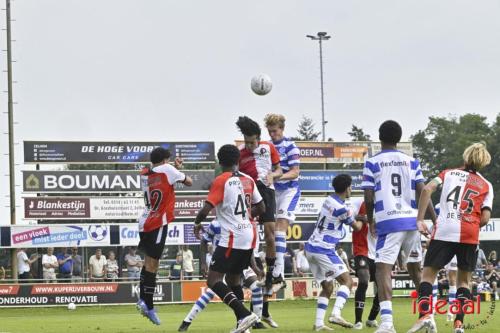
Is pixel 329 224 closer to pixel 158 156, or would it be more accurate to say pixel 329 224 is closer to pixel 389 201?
pixel 158 156

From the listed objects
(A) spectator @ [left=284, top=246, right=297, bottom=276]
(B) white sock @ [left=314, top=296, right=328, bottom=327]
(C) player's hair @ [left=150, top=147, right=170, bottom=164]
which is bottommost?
(A) spectator @ [left=284, top=246, right=297, bottom=276]

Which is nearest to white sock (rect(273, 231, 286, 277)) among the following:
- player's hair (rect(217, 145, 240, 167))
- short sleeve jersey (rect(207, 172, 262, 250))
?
short sleeve jersey (rect(207, 172, 262, 250))

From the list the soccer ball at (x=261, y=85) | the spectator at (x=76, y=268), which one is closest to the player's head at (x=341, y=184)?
the soccer ball at (x=261, y=85)

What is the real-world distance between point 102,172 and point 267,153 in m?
32.3

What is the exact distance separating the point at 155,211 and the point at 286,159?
2.29 metres

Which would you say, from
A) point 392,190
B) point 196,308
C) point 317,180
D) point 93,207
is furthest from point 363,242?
point 317,180

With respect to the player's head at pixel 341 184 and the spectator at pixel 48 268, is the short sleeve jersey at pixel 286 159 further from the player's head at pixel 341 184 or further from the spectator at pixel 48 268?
the spectator at pixel 48 268

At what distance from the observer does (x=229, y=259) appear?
13477mm

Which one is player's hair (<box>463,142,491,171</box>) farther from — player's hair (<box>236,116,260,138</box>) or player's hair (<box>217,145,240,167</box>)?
player's hair (<box>236,116,260,138</box>)

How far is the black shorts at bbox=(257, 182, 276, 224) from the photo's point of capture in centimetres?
1554

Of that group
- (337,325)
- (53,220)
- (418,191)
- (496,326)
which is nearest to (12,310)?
(53,220)

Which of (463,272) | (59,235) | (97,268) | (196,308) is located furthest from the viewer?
(59,235)

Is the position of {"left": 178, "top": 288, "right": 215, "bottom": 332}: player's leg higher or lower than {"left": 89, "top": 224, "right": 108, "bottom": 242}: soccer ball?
lower

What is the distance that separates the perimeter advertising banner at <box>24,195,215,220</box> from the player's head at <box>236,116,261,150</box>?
2923 cm
